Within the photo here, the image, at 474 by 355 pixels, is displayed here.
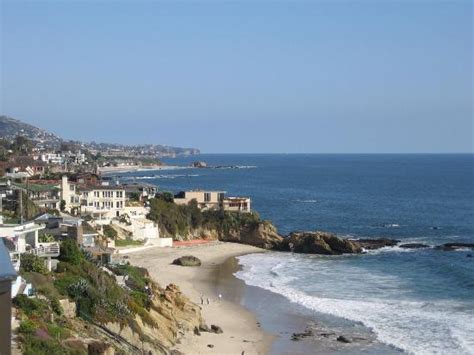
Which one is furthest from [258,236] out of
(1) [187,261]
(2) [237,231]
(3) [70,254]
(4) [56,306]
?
(4) [56,306]

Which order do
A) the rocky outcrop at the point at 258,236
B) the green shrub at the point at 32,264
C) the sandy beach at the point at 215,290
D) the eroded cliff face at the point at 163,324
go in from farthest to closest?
the rocky outcrop at the point at 258,236 < the sandy beach at the point at 215,290 < the green shrub at the point at 32,264 < the eroded cliff face at the point at 163,324

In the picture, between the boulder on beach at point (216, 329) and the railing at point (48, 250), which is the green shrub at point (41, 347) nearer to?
the railing at point (48, 250)

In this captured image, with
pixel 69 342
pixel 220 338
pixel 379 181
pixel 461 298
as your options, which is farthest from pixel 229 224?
pixel 379 181

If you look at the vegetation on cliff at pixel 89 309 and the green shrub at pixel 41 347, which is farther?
the vegetation on cliff at pixel 89 309

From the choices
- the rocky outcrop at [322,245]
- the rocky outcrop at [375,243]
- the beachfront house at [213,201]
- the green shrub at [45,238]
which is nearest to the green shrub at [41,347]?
the green shrub at [45,238]

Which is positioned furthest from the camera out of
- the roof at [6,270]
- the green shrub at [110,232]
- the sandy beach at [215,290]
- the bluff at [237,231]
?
the bluff at [237,231]

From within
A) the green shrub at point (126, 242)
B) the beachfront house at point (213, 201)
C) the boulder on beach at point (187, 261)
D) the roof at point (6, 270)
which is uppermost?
the roof at point (6, 270)

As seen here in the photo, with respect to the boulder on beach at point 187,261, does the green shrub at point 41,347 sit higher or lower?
higher
